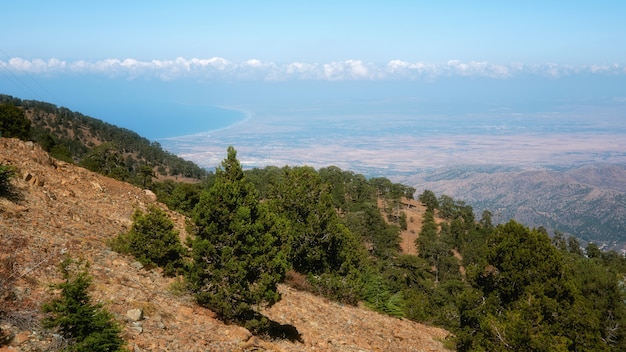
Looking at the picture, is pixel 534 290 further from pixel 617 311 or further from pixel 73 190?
pixel 73 190

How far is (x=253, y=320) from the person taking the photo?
46.8 ft

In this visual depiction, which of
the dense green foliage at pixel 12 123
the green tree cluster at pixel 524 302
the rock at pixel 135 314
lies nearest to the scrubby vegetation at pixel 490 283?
the green tree cluster at pixel 524 302

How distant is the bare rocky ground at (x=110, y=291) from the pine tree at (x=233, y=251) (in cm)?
109

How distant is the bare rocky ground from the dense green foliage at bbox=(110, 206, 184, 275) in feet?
1.49

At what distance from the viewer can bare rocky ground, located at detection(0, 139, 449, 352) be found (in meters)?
10.9

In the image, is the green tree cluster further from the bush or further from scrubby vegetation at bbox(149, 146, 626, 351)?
the bush

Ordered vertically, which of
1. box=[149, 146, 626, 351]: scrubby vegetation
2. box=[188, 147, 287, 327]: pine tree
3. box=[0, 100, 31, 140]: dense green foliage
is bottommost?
box=[149, 146, 626, 351]: scrubby vegetation

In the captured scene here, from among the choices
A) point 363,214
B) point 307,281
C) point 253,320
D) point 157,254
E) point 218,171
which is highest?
point 218,171

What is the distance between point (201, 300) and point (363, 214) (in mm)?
52896

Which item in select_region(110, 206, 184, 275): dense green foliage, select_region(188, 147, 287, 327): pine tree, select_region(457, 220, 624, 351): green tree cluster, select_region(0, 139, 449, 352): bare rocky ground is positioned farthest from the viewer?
select_region(110, 206, 184, 275): dense green foliage

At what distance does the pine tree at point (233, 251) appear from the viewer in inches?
519

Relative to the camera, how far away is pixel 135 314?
1203 centimetres

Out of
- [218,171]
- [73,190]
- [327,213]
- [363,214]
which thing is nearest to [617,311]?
[327,213]

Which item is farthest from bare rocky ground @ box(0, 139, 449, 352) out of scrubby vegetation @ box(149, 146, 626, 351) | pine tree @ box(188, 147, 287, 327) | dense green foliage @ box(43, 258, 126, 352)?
scrubby vegetation @ box(149, 146, 626, 351)
